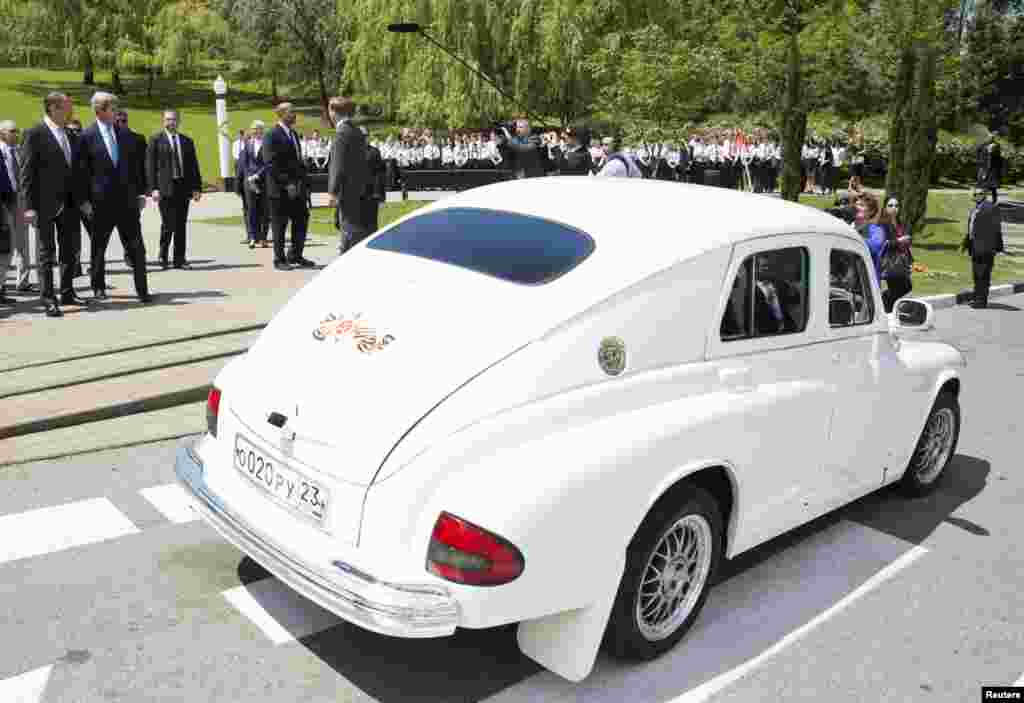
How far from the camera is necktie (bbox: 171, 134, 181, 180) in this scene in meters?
13.3

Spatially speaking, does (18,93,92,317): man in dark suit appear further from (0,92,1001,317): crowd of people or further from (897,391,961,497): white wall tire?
(897,391,961,497): white wall tire

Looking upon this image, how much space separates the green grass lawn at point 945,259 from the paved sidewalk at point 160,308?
9387 millimetres

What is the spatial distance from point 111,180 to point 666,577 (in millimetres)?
8382

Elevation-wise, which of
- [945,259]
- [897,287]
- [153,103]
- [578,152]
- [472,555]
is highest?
[153,103]

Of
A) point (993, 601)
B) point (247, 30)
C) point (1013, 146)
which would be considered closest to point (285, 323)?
point (993, 601)

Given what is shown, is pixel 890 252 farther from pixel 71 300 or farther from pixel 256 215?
pixel 256 215

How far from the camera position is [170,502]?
5.66 meters

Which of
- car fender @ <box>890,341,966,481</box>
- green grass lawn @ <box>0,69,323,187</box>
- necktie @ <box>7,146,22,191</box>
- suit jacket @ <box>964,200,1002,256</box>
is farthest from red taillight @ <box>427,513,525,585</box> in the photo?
green grass lawn @ <box>0,69,323,187</box>

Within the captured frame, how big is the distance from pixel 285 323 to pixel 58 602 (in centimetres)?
158

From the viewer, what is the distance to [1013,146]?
42.2 m

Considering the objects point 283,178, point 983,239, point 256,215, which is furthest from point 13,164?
point 983,239

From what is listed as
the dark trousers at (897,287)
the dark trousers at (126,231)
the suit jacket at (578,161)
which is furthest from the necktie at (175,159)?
the dark trousers at (897,287)

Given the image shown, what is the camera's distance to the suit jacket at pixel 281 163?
13273 mm

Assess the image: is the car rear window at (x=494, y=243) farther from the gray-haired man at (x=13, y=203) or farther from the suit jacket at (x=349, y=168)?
the gray-haired man at (x=13, y=203)
